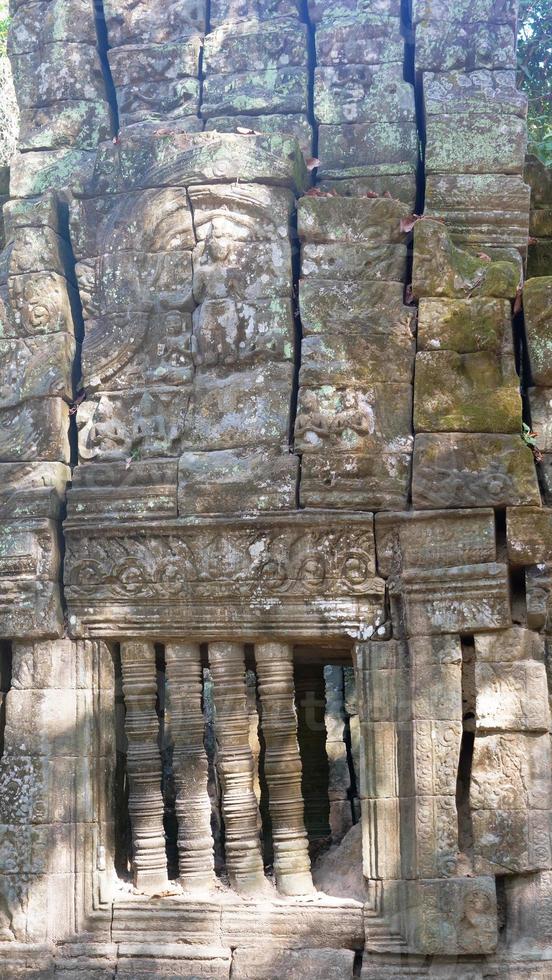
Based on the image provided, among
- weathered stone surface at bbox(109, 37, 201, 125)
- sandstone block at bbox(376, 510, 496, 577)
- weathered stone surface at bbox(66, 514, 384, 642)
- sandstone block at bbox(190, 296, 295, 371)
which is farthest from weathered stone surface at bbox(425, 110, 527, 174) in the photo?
weathered stone surface at bbox(66, 514, 384, 642)

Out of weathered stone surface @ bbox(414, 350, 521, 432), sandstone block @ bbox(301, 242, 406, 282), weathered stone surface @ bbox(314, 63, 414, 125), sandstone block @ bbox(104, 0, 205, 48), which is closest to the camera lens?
weathered stone surface @ bbox(414, 350, 521, 432)

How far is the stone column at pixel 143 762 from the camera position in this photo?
795 cm

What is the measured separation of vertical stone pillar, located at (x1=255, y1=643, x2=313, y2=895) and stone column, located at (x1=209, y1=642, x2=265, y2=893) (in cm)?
14

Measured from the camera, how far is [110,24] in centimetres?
901

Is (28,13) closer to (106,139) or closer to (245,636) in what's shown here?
(106,139)

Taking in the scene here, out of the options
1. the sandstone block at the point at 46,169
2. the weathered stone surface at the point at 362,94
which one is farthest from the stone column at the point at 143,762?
the weathered stone surface at the point at 362,94

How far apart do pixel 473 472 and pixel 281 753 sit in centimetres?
228

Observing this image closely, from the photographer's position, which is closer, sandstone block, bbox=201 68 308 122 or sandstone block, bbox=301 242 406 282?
sandstone block, bbox=301 242 406 282

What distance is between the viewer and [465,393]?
7.76m

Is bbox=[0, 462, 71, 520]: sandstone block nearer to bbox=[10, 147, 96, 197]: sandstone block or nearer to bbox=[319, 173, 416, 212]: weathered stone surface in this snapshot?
bbox=[10, 147, 96, 197]: sandstone block

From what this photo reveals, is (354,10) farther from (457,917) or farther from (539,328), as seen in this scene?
(457,917)

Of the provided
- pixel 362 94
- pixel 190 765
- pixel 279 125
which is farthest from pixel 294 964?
pixel 362 94

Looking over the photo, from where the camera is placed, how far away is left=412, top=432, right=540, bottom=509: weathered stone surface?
24.6ft

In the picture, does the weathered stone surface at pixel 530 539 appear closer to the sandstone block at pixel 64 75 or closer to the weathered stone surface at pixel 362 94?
the weathered stone surface at pixel 362 94
